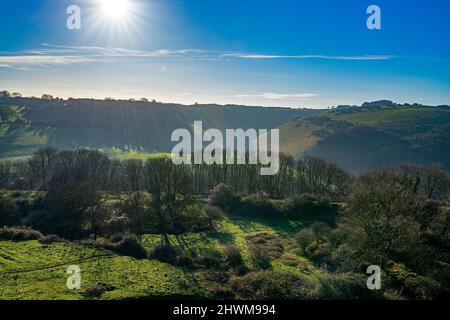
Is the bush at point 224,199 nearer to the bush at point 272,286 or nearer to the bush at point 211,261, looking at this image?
the bush at point 211,261

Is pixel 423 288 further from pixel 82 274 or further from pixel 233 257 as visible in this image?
pixel 82 274

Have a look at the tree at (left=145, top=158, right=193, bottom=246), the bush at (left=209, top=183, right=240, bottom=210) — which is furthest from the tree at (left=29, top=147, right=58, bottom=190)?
the bush at (left=209, top=183, right=240, bottom=210)

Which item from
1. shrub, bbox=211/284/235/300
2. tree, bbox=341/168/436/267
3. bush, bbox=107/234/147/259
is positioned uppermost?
tree, bbox=341/168/436/267

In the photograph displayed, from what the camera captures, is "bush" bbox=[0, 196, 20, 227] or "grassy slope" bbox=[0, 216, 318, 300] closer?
"grassy slope" bbox=[0, 216, 318, 300]

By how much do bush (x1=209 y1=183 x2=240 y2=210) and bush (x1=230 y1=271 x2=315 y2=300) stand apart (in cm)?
3586

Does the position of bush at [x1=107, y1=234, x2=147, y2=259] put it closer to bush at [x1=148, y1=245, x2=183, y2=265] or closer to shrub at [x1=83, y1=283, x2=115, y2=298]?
bush at [x1=148, y1=245, x2=183, y2=265]

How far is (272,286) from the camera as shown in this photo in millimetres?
31672

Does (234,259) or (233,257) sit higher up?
(233,257)

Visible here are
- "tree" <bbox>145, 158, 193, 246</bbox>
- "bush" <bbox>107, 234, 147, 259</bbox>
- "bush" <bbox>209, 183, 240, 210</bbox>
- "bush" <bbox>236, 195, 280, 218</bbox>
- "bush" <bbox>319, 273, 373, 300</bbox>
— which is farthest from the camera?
"bush" <bbox>209, 183, 240, 210</bbox>

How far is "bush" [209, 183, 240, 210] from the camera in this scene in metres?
70.6

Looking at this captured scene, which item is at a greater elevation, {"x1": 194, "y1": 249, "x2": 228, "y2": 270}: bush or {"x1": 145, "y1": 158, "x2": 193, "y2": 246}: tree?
{"x1": 145, "y1": 158, "x2": 193, "y2": 246}: tree

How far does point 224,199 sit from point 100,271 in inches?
1504

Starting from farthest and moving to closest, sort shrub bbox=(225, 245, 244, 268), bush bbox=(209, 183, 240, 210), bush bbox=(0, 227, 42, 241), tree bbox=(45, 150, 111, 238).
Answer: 1. bush bbox=(209, 183, 240, 210)
2. tree bbox=(45, 150, 111, 238)
3. bush bbox=(0, 227, 42, 241)
4. shrub bbox=(225, 245, 244, 268)

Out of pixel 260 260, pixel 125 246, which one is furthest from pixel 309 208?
pixel 125 246
